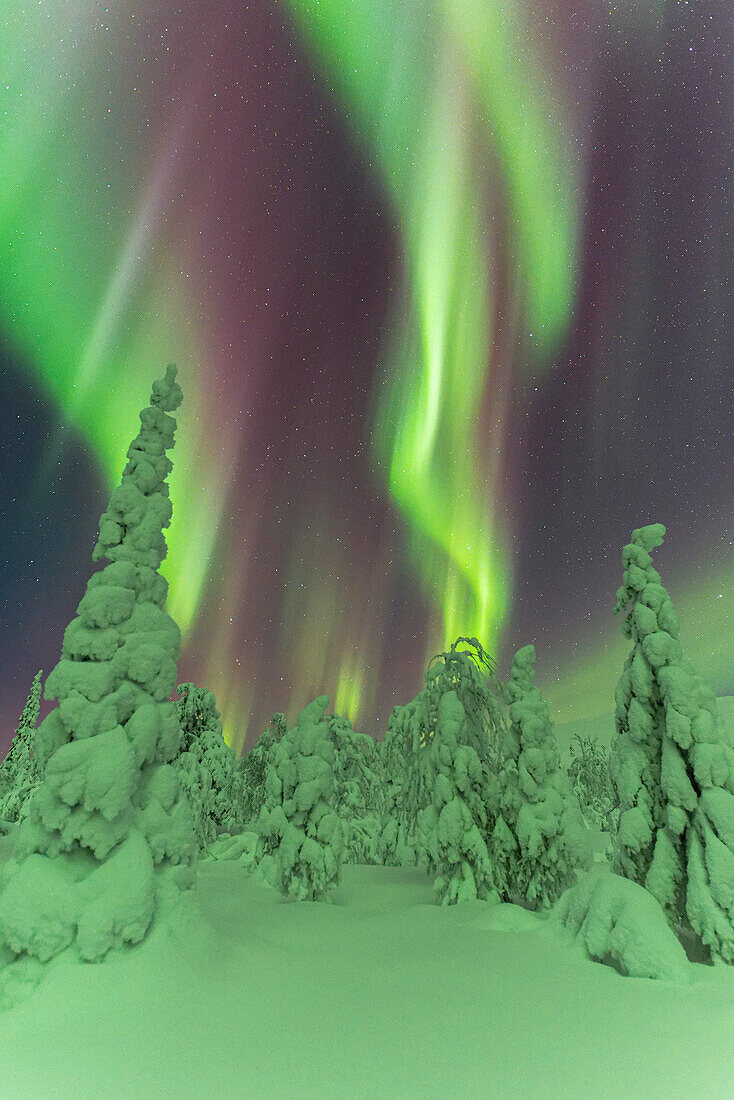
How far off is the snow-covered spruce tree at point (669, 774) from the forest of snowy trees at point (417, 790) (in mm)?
28

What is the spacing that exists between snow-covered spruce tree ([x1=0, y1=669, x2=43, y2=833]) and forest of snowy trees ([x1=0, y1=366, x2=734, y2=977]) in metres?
36.0

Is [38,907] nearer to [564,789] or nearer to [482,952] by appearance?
[482,952]

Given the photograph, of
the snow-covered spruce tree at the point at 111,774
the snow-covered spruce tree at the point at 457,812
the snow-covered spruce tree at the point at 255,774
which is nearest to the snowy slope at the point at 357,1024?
the snow-covered spruce tree at the point at 111,774

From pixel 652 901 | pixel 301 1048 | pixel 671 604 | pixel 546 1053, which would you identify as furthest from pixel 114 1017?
pixel 671 604

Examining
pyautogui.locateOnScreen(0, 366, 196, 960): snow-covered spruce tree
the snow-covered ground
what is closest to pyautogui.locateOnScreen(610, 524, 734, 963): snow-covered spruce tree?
the snow-covered ground

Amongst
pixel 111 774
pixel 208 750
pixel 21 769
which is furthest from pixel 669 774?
pixel 21 769

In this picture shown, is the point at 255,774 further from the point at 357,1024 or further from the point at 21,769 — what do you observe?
the point at 357,1024

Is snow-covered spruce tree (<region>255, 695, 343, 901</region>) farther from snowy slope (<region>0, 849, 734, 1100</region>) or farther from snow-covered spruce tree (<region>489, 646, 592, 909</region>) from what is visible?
snowy slope (<region>0, 849, 734, 1100</region>)

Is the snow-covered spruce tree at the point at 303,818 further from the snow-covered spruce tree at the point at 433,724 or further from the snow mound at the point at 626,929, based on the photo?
the snow mound at the point at 626,929

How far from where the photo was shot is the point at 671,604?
995 cm

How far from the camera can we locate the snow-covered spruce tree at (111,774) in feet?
21.8

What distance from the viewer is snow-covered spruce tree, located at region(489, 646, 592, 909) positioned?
40.6 feet

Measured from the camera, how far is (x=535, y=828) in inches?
484

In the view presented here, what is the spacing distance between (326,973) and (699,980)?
493 centimetres
